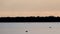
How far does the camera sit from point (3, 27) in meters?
1.00

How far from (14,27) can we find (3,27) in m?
0.10

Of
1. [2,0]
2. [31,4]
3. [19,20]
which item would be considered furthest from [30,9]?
[2,0]

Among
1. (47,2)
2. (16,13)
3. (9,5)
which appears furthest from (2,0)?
(47,2)

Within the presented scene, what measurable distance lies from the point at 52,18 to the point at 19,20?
286 mm

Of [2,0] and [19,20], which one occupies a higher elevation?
[2,0]

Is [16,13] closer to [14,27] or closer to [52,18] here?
[14,27]

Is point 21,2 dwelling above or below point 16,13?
above

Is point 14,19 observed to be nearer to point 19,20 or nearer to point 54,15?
point 19,20

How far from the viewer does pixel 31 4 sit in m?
1.03

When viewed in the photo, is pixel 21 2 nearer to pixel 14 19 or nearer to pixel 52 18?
pixel 14 19

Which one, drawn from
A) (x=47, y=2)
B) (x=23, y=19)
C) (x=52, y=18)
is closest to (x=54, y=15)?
(x=52, y=18)

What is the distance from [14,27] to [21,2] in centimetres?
24

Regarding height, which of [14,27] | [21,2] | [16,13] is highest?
[21,2]

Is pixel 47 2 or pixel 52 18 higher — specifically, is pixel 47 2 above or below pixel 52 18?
above
